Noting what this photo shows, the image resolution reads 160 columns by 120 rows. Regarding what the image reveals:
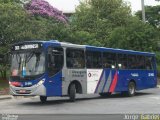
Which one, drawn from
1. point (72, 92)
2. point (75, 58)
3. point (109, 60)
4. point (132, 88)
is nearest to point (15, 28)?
point (109, 60)

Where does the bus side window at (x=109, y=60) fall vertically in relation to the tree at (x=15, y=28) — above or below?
below

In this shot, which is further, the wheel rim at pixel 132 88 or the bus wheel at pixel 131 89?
the wheel rim at pixel 132 88

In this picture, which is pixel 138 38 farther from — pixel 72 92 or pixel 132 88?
pixel 72 92

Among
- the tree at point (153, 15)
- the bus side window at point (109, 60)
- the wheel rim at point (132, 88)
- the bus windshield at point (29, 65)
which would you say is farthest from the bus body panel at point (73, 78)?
the tree at point (153, 15)

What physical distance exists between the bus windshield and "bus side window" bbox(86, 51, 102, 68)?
3.62 metres

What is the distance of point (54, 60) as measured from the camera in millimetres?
22094

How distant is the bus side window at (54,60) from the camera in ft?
71.7

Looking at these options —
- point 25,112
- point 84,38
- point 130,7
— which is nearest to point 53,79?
point 25,112

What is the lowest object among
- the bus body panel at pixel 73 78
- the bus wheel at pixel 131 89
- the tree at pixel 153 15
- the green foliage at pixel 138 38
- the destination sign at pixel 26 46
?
the bus wheel at pixel 131 89

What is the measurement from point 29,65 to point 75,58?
2.77 metres

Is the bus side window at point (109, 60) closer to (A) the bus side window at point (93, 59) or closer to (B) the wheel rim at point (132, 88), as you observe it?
(A) the bus side window at point (93, 59)

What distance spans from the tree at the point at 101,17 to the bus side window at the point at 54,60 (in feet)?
99.4

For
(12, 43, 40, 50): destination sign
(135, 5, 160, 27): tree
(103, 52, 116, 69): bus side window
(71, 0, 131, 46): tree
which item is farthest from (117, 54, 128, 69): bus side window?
(135, 5, 160, 27): tree

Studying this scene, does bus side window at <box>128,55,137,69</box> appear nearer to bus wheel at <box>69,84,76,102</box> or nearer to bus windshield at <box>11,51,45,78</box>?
bus wheel at <box>69,84,76,102</box>
